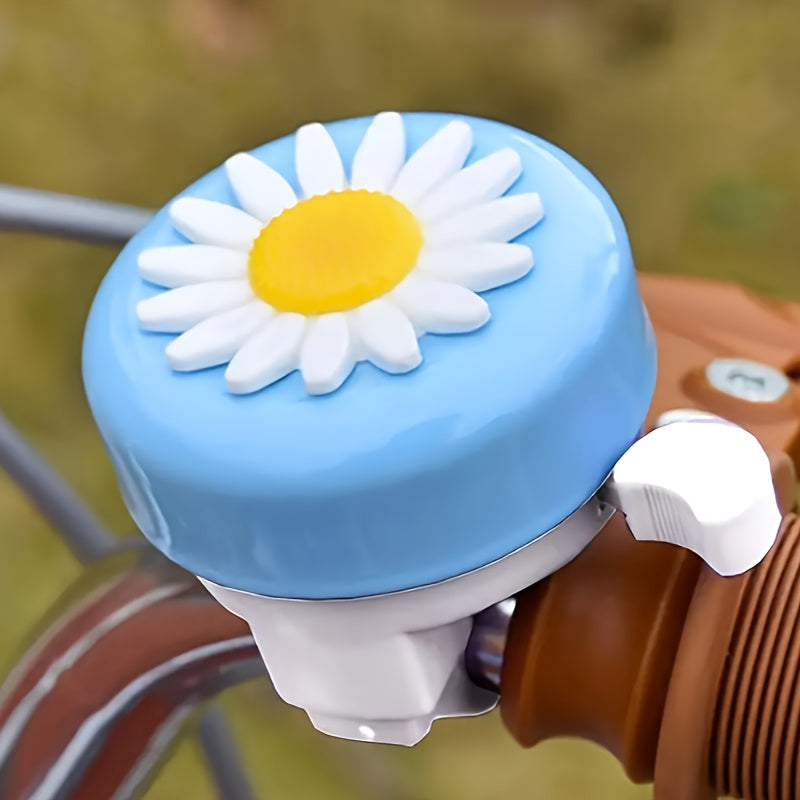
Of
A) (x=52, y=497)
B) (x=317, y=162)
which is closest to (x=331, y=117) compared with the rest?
(x=52, y=497)

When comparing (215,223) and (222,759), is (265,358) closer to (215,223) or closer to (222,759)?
(215,223)

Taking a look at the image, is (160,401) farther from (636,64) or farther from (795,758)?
(636,64)

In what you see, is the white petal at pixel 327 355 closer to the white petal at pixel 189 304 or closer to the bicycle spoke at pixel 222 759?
the white petal at pixel 189 304

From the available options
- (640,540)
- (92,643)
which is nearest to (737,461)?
(640,540)

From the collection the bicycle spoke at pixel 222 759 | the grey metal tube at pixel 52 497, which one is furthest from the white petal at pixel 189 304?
the bicycle spoke at pixel 222 759

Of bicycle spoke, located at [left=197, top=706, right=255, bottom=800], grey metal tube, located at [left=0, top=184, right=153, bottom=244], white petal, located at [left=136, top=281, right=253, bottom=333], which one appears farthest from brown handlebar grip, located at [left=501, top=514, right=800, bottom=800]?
bicycle spoke, located at [left=197, top=706, right=255, bottom=800]

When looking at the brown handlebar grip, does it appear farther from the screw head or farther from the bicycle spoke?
the bicycle spoke
